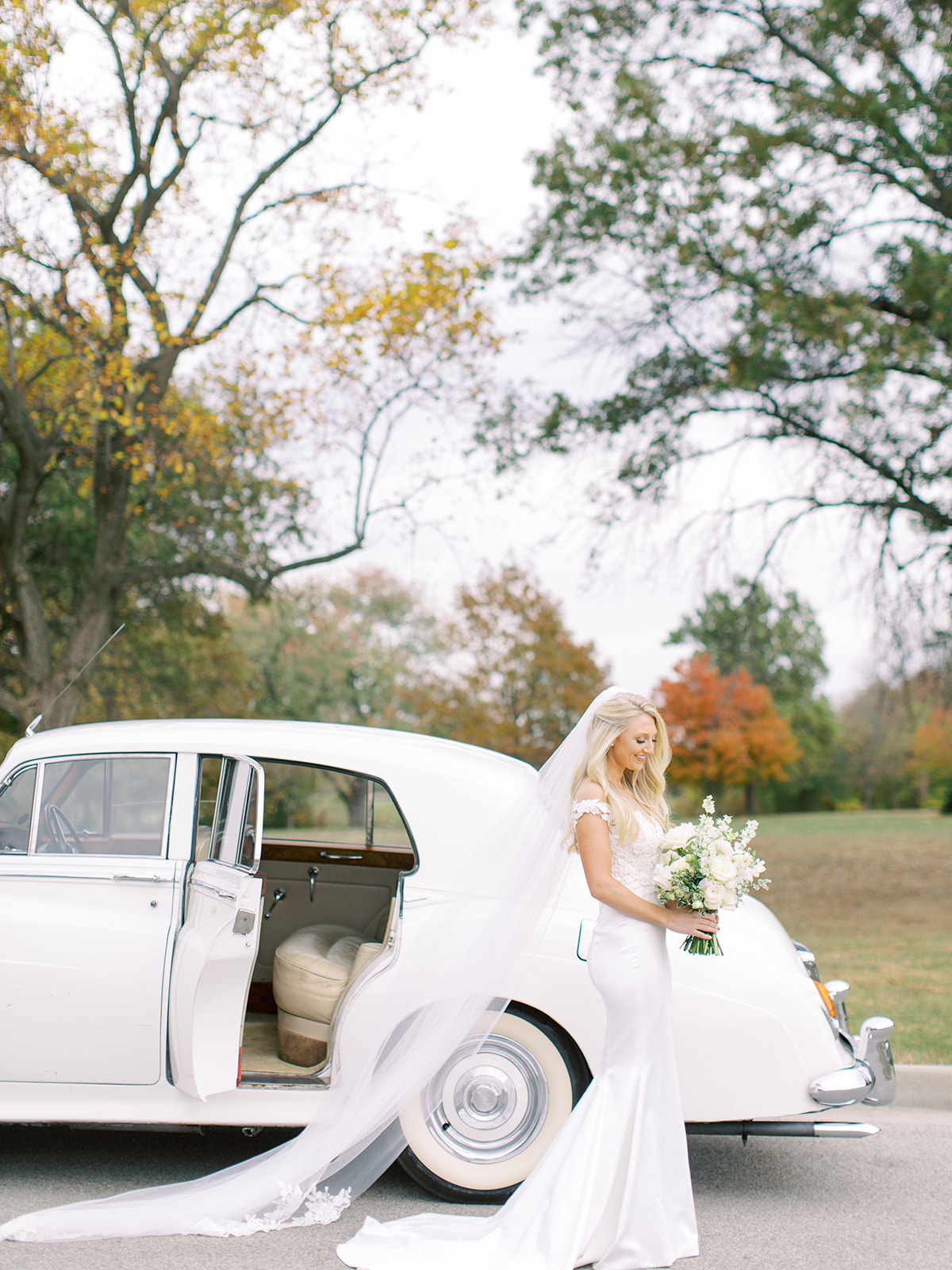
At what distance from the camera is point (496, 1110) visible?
4.52 m

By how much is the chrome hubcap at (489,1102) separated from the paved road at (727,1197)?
26cm

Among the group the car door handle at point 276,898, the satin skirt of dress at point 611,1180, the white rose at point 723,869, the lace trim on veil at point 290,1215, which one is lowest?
the lace trim on veil at point 290,1215

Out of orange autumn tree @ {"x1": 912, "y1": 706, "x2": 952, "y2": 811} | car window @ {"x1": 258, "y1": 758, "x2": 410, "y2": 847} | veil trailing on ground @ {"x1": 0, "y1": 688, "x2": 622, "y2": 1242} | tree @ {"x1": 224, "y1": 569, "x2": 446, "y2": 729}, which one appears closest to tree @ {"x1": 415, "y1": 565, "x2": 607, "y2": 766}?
tree @ {"x1": 224, "y1": 569, "x2": 446, "y2": 729}

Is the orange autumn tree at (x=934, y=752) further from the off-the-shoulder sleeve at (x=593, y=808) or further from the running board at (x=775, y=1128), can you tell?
the off-the-shoulder sleeve at (x=593, y=808)

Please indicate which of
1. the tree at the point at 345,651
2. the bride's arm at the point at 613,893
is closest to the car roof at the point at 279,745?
the bride's arm at the point at 613,893

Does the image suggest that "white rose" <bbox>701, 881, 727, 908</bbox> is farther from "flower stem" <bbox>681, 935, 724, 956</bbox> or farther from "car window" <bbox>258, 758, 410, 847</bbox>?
"car window" <bbox>258, 758, 410, 847</bbox>

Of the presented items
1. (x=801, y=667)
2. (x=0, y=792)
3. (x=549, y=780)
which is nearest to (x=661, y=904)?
(x=549, y=780)

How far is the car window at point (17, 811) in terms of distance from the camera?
15.6 feet

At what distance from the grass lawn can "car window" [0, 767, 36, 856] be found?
5.03 metres

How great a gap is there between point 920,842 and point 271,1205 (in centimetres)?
3220

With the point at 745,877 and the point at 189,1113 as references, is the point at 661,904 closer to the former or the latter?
the point at 745,877

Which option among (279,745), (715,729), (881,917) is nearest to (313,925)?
(279,745)

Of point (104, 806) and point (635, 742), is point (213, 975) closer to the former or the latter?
point (104, 806)

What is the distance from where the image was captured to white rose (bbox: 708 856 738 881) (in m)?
3.84
